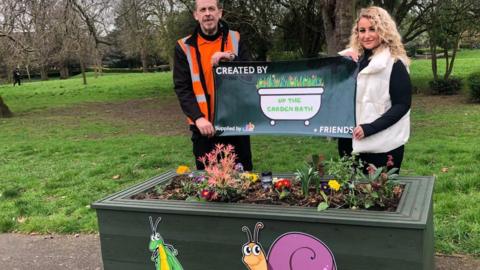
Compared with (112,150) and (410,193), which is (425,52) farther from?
(410,193)

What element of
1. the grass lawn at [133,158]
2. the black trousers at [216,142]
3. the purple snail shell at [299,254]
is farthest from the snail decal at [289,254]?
the grass lawn at [133,158]

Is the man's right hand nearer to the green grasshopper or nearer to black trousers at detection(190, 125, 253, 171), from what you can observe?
black trousers at detection(190, 125, 253, 171)

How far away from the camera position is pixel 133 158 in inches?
331

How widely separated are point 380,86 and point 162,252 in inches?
65.9

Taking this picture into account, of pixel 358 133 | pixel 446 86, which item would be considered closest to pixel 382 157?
pixel 358 133

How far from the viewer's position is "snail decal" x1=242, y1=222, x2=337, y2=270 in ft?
8.09

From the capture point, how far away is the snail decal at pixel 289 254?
8.09 ft

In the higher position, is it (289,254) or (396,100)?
(396,100)

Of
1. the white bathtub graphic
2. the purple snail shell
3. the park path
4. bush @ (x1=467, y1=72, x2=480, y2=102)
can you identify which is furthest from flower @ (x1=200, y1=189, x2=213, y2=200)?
bush @ (x1=467, y1=72, x2=480, y2=102)

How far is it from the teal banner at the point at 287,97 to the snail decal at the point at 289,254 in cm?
99

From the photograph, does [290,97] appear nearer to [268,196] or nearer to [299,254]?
[268,196]

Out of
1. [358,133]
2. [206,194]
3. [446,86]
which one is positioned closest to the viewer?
[206,194]

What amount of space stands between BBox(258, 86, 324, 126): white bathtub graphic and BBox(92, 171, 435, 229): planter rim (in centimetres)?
75

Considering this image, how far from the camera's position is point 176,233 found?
2781 millimetres
